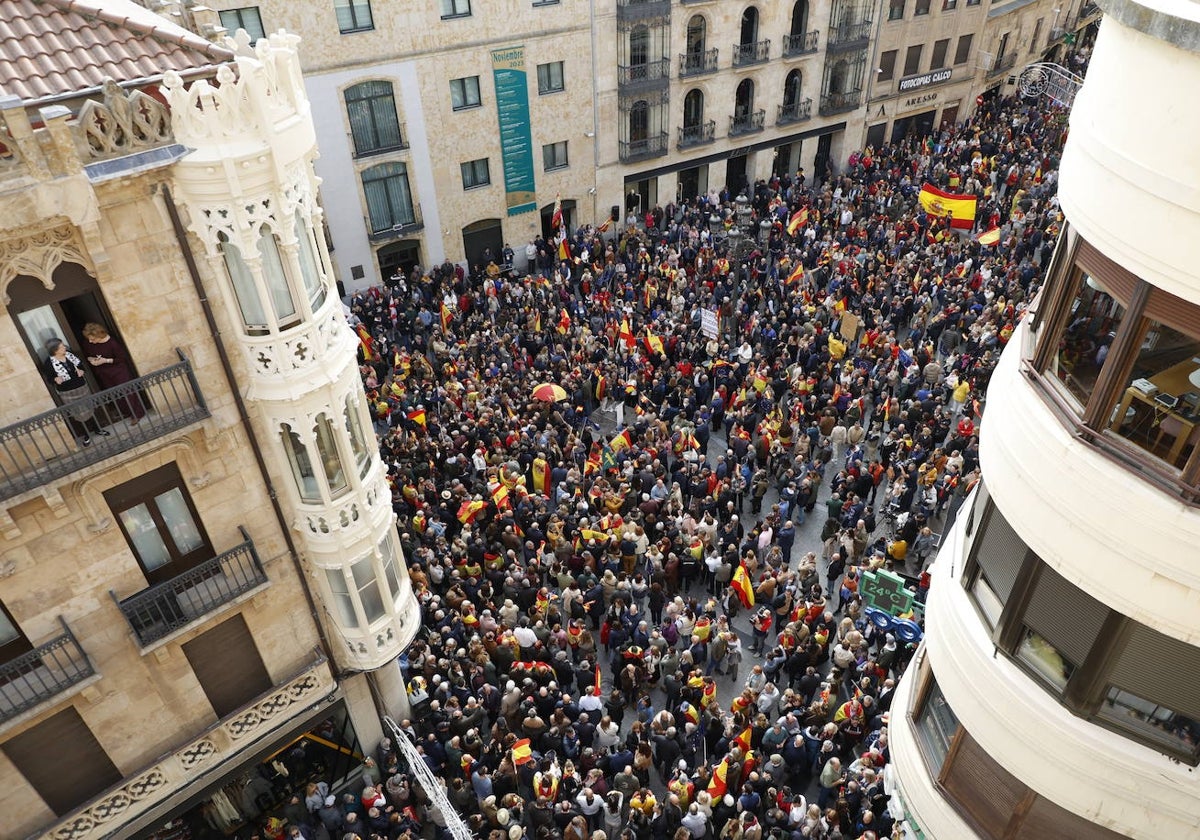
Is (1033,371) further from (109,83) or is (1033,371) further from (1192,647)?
(109,83)

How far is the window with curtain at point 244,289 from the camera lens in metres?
11.2

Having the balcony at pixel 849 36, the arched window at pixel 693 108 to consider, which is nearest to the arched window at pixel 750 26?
the arched window at pixel 693 108

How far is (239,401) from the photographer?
12.2m

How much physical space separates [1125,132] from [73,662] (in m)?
13.8

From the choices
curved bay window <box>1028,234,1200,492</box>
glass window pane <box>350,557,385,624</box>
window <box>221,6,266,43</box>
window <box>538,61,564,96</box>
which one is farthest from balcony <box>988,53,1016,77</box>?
glass window pane <box>350,557,385,624</box>

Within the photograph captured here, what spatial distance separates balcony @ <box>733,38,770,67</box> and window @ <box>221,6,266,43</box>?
812 inches

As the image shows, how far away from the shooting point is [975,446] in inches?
819

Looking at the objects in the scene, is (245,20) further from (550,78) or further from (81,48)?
(81,48)

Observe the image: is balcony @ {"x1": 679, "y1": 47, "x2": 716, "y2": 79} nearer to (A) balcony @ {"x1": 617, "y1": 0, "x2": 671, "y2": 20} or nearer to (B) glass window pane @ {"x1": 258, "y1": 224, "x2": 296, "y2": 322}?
(A) balcony @ {"x1": 617, "y1": 0, "x2": 671, "y2": 20}

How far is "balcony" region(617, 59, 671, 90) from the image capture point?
35.4 m

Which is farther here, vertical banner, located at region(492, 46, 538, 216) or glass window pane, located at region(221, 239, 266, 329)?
vertical banner, located at region(492, 46, 538, 216)

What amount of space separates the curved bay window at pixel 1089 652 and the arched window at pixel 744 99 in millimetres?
34987

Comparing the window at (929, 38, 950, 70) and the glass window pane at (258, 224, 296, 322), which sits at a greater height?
the glass window pane at (258, 224, 296, 322)

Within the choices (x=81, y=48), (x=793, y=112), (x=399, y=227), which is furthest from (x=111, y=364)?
(x=793, y=112)
